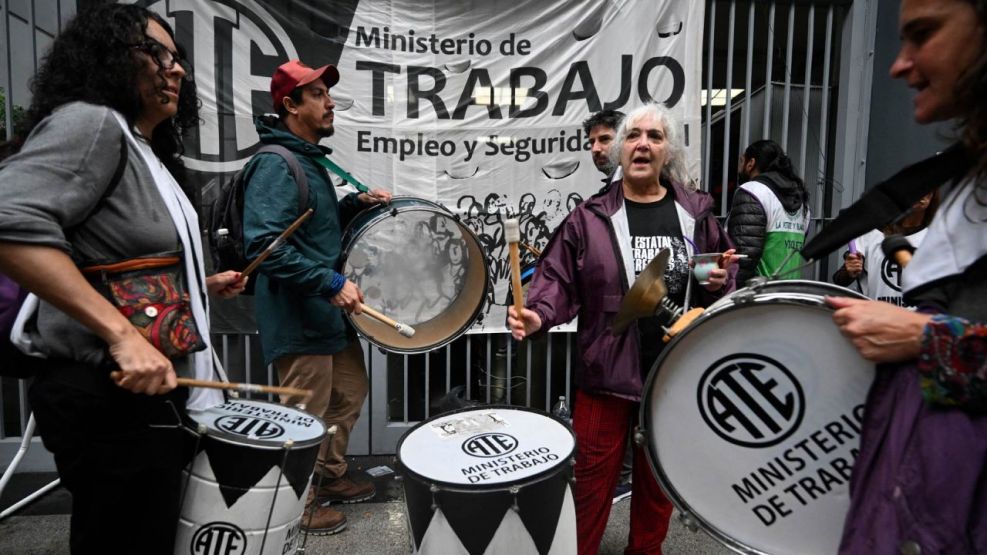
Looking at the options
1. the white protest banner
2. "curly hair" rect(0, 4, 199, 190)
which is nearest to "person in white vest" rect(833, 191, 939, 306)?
the white protest banner

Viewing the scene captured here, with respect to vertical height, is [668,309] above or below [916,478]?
above

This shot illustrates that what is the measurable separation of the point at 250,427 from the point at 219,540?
1.01 feet

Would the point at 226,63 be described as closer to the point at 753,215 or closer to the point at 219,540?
the point at 219,540

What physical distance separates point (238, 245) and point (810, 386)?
2206mm

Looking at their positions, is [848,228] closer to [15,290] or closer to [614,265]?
[614,265]

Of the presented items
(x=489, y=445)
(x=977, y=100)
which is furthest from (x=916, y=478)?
(x=489, y=445)

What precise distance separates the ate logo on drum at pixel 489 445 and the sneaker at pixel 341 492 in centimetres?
164

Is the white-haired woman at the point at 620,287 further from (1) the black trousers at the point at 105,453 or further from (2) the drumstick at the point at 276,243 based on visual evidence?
(1) the black trousers at the point at 105,453

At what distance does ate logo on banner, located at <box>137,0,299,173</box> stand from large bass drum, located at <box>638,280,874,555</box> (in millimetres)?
3056

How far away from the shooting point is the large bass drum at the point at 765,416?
1.34m

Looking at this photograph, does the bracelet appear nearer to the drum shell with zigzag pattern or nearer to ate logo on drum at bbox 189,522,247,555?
the drum shell with zigzag pattern

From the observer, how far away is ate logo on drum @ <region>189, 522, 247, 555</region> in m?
1.63

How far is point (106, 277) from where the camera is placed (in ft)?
4.53

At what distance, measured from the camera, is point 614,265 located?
2.21m
